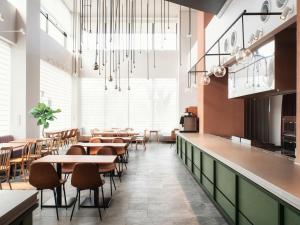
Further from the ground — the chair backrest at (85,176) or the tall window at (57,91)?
the tall window at (57,91)

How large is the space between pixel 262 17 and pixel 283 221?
10.7 feet

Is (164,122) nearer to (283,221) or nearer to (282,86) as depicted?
(282,86)

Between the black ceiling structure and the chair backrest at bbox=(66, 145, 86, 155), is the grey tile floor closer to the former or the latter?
the chair backrest at bbox=(66, 145, 86, 155)

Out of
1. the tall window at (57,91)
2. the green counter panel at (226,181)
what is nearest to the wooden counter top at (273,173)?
the green counter panel at (226,181)

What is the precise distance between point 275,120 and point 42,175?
4.52m

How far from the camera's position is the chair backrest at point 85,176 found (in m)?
4.06

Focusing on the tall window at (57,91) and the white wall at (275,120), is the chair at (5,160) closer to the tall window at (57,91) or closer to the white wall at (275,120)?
the white wall at (275,120)

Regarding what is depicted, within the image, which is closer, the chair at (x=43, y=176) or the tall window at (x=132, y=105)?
the chair at (x=43, y=176)

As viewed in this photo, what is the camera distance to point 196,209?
4480 mm

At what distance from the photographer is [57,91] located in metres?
12.7

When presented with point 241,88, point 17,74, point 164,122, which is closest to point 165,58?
point 164,122

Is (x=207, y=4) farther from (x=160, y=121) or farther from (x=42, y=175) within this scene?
(x=160, y=121)

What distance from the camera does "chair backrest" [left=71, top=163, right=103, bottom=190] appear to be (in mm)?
4062

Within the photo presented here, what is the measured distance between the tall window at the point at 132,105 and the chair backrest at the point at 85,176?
1098 cm
